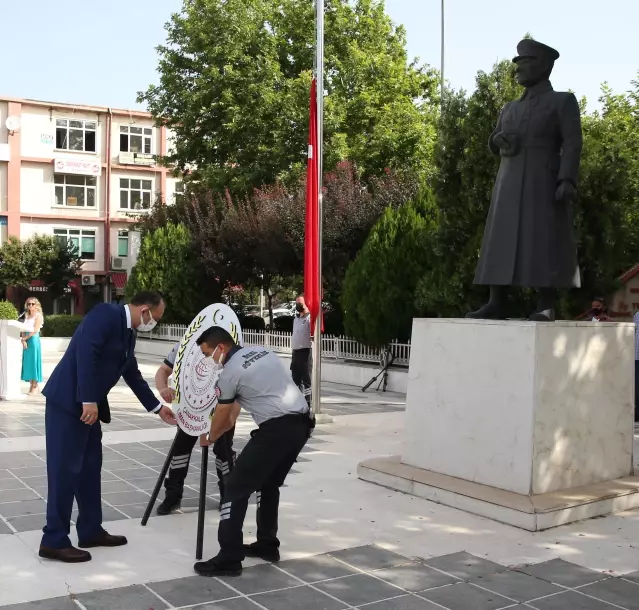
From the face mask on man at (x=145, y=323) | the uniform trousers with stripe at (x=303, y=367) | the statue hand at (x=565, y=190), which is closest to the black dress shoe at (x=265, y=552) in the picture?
the face mask on man at (x=145, y=323)

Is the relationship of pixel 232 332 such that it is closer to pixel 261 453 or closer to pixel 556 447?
pixel 261 453

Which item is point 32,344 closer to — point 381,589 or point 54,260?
point 381,589

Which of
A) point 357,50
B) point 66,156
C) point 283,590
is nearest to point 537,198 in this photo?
point 283,590

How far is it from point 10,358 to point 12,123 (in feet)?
89.5

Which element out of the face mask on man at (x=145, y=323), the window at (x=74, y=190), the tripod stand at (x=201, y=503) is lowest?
the tripod stand at (x=201, y=503)

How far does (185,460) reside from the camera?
611 centimetres

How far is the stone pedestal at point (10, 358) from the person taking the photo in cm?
1255

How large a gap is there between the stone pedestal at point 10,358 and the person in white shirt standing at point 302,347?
4.62 metres

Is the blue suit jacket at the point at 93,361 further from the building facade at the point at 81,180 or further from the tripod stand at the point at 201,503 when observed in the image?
the building facade at the point at 81,180

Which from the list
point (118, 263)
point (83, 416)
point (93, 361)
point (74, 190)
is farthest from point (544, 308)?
point (74, 190)

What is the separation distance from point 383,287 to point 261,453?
35.3 feet

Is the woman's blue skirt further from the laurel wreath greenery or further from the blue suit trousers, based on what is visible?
the blue suit trousers

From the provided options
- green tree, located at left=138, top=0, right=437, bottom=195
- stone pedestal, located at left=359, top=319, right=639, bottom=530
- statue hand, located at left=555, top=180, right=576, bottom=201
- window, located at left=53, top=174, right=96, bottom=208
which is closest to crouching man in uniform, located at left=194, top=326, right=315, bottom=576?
stone pedestal, located at left=359, top=319, right=639, bottom=530

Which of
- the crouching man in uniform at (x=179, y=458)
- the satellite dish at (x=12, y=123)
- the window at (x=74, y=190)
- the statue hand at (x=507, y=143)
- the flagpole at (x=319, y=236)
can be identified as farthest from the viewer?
the window at (x=74, y=190)
